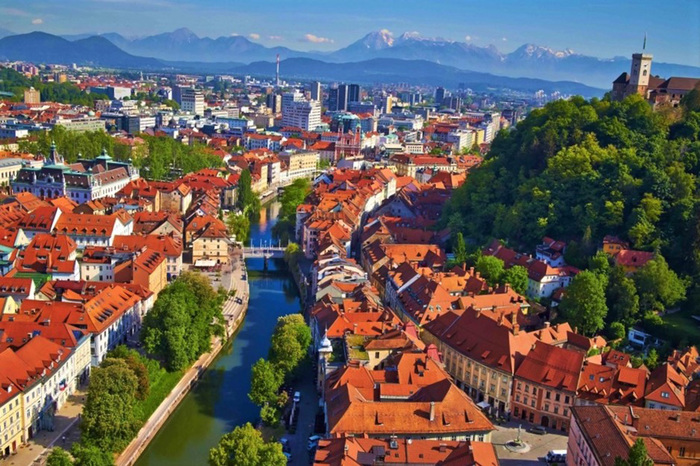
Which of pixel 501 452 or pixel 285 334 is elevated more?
pixel 285 334

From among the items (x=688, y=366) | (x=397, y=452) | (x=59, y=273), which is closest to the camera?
(x=397, y=452)

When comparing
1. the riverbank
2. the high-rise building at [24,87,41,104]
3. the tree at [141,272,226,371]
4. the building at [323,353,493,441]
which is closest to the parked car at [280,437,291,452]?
the building at [323,353,493,441]

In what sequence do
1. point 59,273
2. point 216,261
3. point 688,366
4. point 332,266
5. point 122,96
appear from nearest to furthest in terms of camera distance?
point 688,366 < point 59,273 < point 332,266 < point 216,261 < point 122,96

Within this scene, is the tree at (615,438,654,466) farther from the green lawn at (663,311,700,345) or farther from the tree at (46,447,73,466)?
the green lawn at (663,311,700,345)

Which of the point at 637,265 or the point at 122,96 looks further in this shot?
the point at 122,96

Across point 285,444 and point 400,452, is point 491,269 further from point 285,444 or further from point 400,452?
point 400,452

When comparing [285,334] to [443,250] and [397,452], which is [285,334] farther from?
[443,250]

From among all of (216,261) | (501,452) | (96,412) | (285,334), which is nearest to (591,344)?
(501,452)
